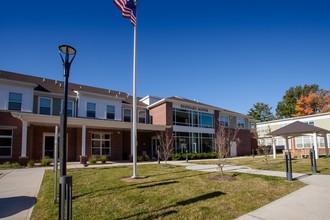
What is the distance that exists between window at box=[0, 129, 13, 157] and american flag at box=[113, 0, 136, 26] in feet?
50.9

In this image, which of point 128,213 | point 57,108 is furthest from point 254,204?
point 57,108

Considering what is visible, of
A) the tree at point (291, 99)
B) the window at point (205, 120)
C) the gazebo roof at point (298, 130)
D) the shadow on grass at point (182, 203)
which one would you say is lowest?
the shadow on grass at point (182, 203)

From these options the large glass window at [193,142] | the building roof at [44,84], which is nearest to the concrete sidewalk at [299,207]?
the large glass window at [193,142]

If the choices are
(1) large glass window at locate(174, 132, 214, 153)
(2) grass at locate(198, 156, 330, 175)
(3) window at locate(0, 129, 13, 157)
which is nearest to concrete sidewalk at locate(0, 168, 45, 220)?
(3) window at locate(0, 129, 13, 157)

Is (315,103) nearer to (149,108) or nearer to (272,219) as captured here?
(149,108)

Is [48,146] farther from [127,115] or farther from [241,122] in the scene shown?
[241,122]

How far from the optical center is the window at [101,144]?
941 inches

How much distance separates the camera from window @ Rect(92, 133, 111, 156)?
941 inches

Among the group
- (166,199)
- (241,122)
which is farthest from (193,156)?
(166,199)

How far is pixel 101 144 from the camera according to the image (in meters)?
24.3

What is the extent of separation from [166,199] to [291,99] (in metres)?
60.9

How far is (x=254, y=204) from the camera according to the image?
6.15 m

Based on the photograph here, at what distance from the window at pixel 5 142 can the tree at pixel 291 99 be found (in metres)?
59.4

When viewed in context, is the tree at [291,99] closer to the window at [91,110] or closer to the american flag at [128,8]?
the window at [91,110]
